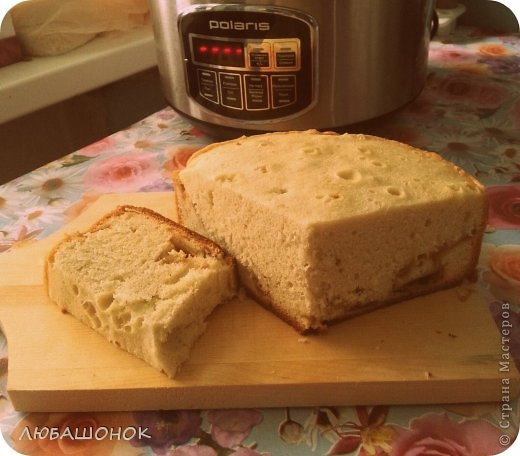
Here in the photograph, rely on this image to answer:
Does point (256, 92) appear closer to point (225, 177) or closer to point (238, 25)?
point (238, 25)

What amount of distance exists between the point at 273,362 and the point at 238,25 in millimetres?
658

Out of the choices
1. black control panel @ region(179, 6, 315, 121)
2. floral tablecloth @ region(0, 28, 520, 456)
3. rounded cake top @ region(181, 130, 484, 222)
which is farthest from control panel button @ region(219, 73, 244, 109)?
floral tablecloth @ region(0, 28, 520, 456)

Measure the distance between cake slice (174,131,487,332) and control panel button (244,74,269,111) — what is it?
0.19m

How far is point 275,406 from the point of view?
0.76m

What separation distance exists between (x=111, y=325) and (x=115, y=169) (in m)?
0.62

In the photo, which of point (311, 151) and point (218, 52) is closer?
point (311, 151)

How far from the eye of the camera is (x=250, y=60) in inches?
43.1

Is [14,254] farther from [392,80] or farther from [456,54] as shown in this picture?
[456,54]

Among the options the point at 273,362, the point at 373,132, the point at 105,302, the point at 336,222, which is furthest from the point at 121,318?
the point at 373,132

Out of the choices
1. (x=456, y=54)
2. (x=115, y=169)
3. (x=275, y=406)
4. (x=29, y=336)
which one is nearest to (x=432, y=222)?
(x=275, y=406)

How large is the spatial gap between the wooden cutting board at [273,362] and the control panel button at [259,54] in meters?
0.49

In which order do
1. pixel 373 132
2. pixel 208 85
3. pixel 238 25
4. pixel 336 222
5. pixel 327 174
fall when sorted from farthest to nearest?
pixel 373 132
pixel 208 85
pixel 238 25
pixel 327 174
pixel 336 222

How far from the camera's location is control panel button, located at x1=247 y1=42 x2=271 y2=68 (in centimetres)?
108

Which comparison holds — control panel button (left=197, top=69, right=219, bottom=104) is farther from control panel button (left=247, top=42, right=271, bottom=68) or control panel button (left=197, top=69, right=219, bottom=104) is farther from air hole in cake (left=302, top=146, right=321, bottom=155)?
air hole in cake (left=302, top=146, right=321, bottom=155)
